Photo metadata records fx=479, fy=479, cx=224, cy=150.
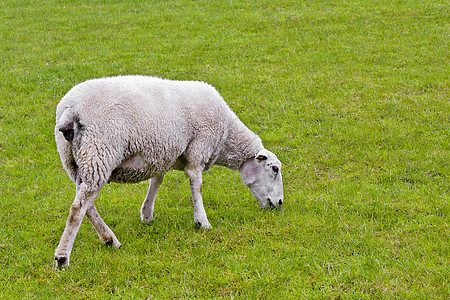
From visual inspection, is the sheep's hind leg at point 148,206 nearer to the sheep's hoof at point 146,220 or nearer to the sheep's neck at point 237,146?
the sheep's hoof at point 146,220

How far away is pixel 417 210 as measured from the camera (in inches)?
257

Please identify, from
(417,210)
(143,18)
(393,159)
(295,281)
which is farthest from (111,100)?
(143,18)

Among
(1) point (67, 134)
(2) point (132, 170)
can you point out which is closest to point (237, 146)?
(2) point (132, 170)

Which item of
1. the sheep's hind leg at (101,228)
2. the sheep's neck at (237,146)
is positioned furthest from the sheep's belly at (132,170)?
the sheep's neck at (237,146)

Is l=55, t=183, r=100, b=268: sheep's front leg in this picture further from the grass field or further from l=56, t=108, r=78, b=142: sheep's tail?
l=56, t=108, r=78, b=142: sheep's tail

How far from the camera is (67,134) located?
519 cm

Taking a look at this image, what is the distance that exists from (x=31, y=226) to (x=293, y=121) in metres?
5.94

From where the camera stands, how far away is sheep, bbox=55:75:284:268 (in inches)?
207

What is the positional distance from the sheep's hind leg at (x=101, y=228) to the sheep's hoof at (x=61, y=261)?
1.98 feet

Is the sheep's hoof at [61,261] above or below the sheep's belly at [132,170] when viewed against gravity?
below

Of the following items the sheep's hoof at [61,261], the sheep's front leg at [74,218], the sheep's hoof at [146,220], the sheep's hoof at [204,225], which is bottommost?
the sheep's hoof at [146,220]

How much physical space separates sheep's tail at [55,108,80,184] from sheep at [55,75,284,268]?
10mm

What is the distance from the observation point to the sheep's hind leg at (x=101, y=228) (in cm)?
574

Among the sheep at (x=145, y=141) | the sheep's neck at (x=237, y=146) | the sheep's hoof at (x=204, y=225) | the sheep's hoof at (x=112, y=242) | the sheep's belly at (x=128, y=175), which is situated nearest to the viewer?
the sheep at (x=145, y=141)
